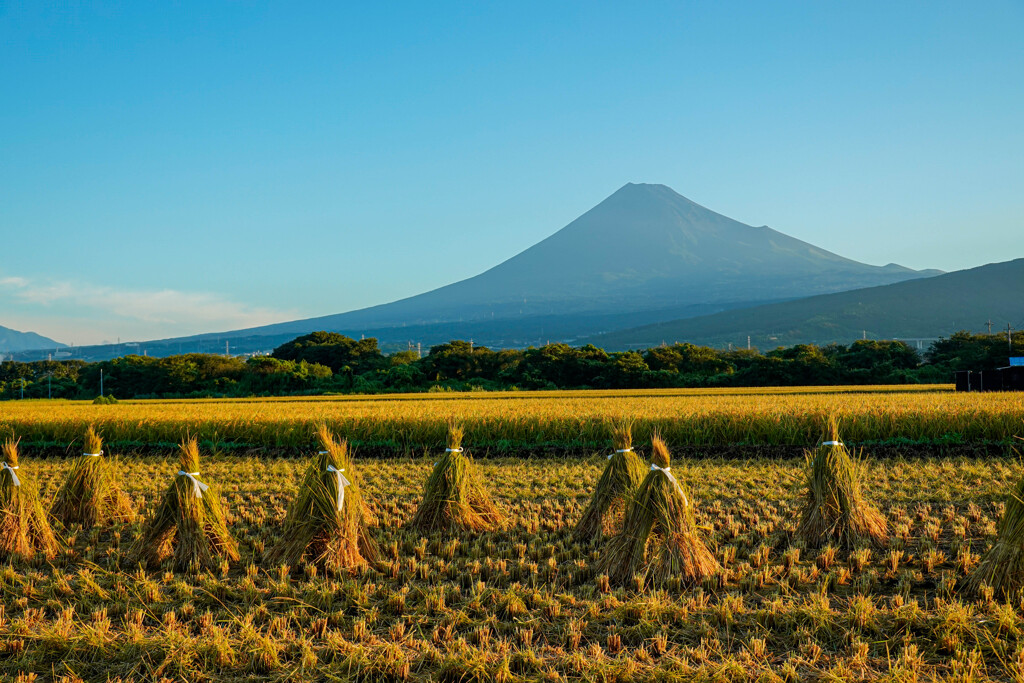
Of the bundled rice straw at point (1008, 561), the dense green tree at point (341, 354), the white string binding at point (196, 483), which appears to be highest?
the dense green tree at point (341, 354)

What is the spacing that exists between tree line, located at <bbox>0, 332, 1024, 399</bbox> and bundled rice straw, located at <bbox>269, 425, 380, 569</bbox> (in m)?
31.8

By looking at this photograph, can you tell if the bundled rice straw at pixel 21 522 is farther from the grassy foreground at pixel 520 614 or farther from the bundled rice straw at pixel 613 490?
the bundled rice straw at pixel 613 490

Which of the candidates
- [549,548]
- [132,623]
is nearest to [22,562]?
[132,623]

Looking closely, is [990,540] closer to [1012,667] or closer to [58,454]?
[1012,667]

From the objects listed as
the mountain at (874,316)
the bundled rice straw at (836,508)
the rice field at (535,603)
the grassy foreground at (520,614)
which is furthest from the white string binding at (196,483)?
the mountain at (874,316)

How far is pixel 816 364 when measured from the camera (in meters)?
43.2

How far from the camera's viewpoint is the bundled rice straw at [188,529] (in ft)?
21.8

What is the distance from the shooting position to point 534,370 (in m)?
45.1

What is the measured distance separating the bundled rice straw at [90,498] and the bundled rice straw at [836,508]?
7963mm

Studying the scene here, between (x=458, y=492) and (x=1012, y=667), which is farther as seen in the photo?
(x=458, y=492)

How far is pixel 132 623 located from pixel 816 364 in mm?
43678

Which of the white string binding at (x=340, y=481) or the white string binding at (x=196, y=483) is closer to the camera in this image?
the white string binding at (x=340, y=481)

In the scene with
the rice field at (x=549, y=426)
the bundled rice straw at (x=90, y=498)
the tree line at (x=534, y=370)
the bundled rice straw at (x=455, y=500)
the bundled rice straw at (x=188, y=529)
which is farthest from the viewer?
the tree line at (x=534, y=370)

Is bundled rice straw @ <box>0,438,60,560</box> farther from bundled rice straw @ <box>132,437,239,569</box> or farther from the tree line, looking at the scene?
the tree line
